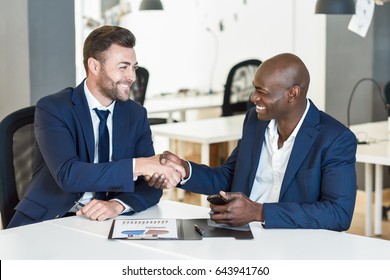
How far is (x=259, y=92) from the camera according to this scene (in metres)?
2.98

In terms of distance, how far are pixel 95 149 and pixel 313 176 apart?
2.93 ft

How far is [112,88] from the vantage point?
3.15 meters

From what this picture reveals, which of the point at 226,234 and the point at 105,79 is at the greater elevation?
the point at 105,79

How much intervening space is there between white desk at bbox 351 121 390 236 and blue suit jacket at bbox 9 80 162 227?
1.83 m

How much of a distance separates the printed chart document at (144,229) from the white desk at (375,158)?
217 cm

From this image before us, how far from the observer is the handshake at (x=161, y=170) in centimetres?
293

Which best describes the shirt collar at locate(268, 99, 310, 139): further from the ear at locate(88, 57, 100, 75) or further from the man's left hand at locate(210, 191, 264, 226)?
the ear at locate(88, 57, 100, 75)

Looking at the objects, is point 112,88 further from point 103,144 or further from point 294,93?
point 294,93

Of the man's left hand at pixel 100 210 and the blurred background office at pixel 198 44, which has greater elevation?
the blurred background office at pixel 198 44

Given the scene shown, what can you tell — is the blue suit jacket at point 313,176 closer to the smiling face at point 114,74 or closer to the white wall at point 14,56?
the smiling face at point 114,74

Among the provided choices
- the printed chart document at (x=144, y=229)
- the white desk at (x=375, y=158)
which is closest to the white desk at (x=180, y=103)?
the white desk at (x=375, y=158)
